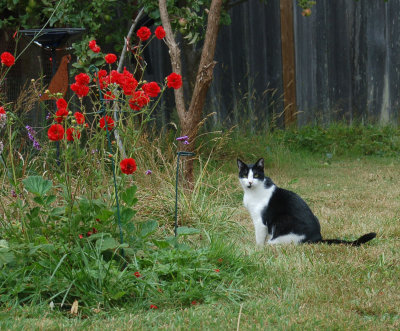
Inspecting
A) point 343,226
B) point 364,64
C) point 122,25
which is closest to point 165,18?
A: point 122,25

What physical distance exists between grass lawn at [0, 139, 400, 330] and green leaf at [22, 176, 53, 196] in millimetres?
653

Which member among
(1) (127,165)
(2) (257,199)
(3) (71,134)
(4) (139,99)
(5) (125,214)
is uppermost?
(4) (139,99)

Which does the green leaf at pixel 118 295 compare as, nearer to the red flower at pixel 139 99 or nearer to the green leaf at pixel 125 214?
the green leaf at pixel 125 214

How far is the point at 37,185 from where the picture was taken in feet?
10.6

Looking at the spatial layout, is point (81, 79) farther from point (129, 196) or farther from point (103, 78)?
point (129, 196)

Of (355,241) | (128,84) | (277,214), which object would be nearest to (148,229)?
(128,84)

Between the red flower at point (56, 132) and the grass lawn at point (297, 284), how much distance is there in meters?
0.83

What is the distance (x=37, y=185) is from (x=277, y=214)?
Answer: 5.92 ft

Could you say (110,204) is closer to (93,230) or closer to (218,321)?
(93,230)

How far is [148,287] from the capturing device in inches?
119

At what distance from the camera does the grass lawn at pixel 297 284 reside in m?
2.69

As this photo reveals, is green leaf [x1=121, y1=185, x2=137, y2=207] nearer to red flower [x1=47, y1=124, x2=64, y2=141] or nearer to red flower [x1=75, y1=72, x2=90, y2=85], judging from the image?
red flower [x1=47, y1=124, x2=64, y2=141]

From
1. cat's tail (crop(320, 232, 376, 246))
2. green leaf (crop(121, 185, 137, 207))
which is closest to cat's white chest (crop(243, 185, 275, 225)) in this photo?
cat's tail (crop(320, 232, 376, 246))

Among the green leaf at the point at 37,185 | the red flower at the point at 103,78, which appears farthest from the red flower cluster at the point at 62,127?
the green leaf at the point at 37,185
